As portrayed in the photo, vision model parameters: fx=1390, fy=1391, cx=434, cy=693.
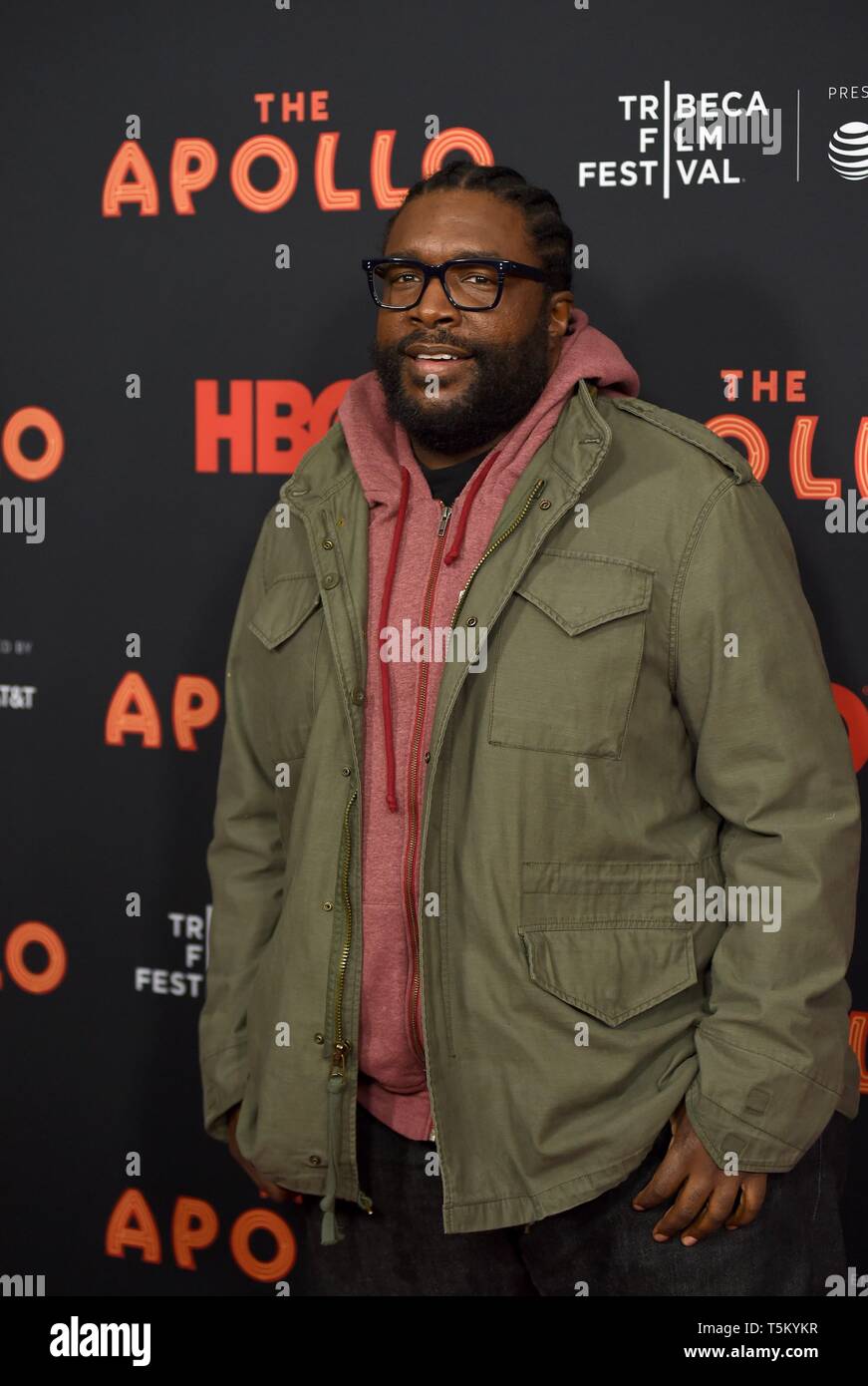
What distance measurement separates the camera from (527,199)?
164 centimetres

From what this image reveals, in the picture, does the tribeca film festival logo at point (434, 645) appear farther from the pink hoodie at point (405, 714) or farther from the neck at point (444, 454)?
the neck at point (444, 454)

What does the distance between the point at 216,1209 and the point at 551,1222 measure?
92 cm

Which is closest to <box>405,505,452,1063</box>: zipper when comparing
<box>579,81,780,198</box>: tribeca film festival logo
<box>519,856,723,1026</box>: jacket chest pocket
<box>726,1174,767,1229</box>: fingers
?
<box>519,856,723,1026</box>: jacket chest pocket

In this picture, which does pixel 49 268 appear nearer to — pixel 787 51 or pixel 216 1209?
pixel 787 51

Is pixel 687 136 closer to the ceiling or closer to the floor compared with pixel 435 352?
closer to the ceiling

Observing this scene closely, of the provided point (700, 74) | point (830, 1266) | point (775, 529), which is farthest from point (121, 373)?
point (830, 1266)

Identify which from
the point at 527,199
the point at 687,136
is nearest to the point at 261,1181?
the point at 527,199

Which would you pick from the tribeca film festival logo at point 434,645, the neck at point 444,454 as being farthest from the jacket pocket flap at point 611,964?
the neck at point 444,454

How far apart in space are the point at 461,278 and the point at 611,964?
792mm

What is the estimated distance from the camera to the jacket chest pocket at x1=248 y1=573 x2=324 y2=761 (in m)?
1.66

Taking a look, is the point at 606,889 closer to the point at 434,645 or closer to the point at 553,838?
the point at 553,838

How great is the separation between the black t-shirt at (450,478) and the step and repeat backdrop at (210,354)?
1.45ft

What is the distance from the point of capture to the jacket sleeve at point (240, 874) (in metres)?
1.77

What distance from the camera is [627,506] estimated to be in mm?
1530
